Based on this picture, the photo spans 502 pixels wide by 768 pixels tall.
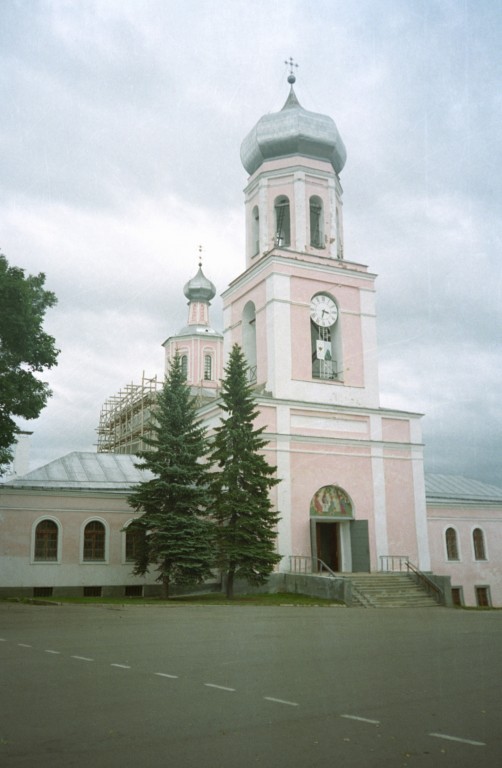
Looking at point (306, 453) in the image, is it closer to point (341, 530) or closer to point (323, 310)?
point (341, 530)

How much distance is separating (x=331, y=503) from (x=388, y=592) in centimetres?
452

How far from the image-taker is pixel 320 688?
7121mm

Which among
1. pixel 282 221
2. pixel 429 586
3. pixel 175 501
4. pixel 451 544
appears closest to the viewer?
pixel 175 501

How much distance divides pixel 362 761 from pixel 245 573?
60.7 feet

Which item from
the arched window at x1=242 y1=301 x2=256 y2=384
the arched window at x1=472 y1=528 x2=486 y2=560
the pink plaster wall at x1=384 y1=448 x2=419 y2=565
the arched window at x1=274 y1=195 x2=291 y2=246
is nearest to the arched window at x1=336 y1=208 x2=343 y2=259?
the arched window at x1=274 y1=195 x2=291 y2=246

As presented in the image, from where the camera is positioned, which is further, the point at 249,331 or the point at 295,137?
the point at 249,331

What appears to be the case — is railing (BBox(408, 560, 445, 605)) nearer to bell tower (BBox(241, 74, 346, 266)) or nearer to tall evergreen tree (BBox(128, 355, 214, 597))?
tall evergreen tree (BBox(128, 355, 214, 597))

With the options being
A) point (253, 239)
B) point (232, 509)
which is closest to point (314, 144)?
point (253, 239)

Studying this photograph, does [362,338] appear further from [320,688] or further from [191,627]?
[320,688]

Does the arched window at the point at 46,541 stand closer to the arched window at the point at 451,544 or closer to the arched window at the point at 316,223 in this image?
the arched window at the point at 316,223

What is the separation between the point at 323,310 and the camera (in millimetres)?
29562

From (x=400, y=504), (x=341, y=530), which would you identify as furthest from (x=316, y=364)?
(x=341, y=530)

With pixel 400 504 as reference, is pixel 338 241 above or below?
above

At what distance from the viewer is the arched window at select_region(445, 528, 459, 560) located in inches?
1270
